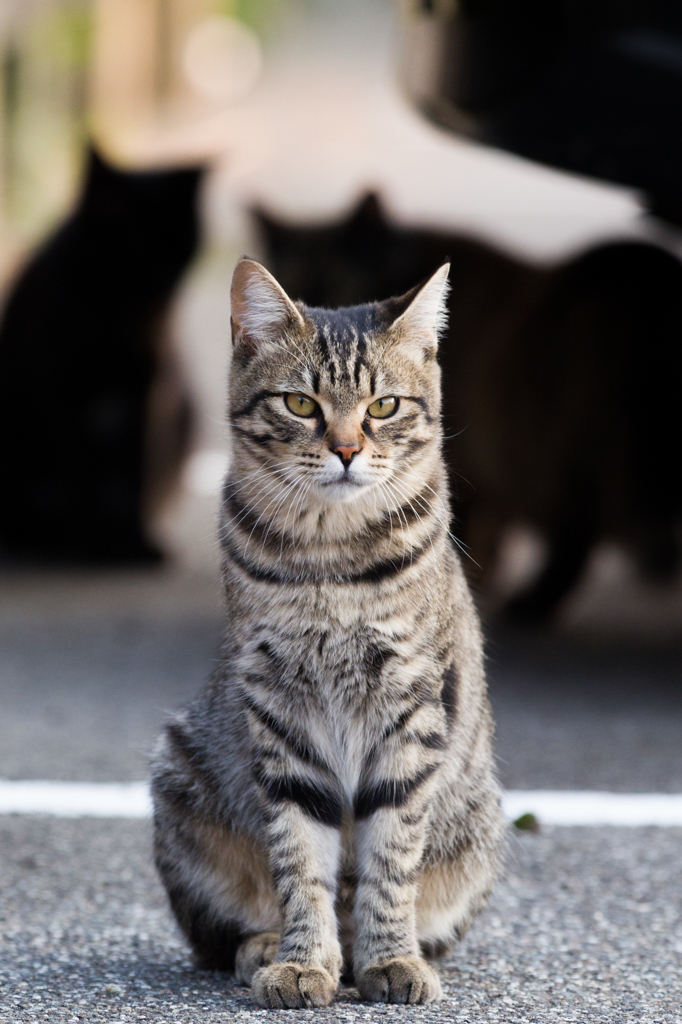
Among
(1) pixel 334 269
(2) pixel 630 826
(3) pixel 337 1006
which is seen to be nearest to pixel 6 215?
(1) pixel 334 269

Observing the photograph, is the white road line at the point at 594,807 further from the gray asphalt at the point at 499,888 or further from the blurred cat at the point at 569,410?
the blurred cat at the point at 569,410

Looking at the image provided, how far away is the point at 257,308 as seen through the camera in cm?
214

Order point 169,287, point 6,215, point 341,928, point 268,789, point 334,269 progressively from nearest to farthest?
1. point 268,789
2. point 341,928
3. point 334,269
4. point 169,287
5. point 6,215

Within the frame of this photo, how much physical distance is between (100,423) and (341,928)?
14.9 ft

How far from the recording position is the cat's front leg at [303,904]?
74.3 inches

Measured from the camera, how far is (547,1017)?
1850 millimetres

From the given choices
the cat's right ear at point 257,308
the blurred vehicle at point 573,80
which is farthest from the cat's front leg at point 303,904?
the blurred vehicle at point 573,80

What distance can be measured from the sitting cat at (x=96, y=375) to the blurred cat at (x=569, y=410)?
1.75 meters

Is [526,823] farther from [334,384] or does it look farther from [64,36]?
[64,36]

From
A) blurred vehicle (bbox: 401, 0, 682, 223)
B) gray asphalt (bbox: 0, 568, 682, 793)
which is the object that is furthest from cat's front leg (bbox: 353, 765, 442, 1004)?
blurred vehicle (bbox: 401, 0, 682, 223)

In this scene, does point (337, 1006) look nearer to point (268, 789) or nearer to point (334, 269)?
point (268, 789)

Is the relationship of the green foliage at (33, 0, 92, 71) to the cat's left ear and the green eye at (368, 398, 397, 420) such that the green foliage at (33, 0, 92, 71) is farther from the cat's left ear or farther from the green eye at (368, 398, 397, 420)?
the green eye at (368, 398, 397, 420)

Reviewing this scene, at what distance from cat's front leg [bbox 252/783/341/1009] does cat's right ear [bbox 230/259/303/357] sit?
72cm

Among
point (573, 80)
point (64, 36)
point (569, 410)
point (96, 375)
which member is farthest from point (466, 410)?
point (64, 36)
